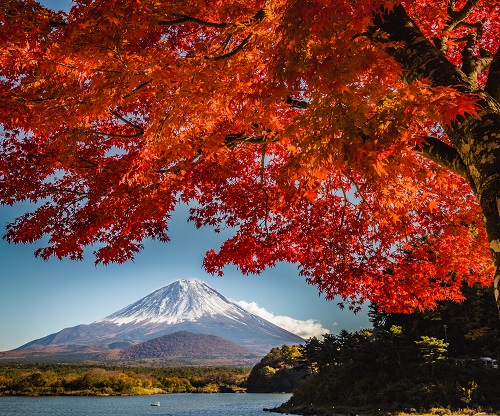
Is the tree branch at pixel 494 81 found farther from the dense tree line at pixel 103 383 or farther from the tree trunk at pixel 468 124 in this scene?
the dense tree line at pixel 103 383

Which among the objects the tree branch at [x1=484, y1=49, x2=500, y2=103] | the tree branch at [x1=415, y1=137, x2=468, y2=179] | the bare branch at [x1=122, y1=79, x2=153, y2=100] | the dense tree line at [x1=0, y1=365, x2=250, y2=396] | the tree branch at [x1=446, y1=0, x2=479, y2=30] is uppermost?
the tree branch at [x1=446, y1=0, x2=479, y2=30]

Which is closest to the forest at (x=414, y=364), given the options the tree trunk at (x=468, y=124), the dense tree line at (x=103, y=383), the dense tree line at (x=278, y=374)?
the tree trunk at (x=468, y=124)

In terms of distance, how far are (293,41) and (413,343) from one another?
31.6 meters

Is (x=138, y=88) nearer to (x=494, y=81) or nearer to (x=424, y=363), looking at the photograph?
(x=494, y=81)

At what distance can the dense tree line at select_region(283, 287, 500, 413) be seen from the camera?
26.2 metres

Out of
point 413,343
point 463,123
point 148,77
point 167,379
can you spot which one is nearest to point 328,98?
point 463,123

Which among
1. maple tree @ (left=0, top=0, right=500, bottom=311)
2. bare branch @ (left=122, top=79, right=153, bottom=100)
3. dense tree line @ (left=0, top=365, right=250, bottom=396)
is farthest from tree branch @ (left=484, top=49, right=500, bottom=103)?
dense tree line @ (left=0, top=365, right=250, bottom=396)

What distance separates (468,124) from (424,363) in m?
29.6

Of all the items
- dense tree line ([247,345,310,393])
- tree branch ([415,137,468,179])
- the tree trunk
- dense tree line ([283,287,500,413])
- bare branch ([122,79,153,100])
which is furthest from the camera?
dense tree line ([247,345,310,393])

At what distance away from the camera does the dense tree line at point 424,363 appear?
26.2 m

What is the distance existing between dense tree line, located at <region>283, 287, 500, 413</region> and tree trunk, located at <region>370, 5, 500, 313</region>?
2491 cm

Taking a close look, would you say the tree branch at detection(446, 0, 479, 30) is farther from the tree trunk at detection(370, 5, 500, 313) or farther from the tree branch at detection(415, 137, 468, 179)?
the tree branch at detection(415, 137, 468, 179)

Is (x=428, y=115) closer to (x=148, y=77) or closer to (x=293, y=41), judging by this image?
(x=293, y=41)

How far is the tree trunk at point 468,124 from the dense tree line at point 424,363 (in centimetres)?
2491
